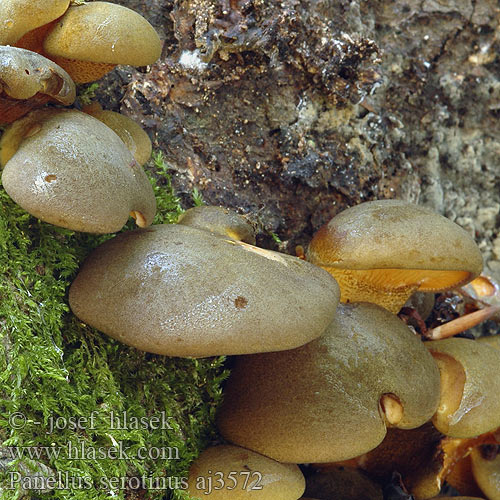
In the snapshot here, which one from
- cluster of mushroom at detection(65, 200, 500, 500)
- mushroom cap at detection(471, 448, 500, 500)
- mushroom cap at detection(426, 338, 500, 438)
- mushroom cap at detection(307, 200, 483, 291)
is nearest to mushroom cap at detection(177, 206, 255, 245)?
cluster of mushroom at detection(65, 200, 500, 500)

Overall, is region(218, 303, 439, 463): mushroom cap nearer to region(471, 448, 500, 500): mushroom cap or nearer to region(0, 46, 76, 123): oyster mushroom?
region(471, 448, 500, 500): mushroom cap

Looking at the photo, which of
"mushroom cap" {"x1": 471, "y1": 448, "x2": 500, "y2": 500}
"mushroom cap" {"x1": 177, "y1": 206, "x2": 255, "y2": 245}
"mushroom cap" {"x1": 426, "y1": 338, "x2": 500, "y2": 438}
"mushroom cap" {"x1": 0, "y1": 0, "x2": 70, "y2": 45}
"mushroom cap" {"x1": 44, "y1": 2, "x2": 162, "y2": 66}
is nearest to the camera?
"mushroom cap" {"x1": 0, "y1": 0, "x2": 70, "y2": 45}

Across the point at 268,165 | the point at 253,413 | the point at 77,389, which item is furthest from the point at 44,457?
the point at 268,165

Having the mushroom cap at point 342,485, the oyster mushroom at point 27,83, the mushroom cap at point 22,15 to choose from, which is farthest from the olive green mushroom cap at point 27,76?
the mushroom cap at point 342,485

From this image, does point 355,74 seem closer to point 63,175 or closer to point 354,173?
point 354,173

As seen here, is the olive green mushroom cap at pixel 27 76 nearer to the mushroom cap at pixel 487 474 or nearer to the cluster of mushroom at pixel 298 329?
the cluster of mushroom at pixel 298 329

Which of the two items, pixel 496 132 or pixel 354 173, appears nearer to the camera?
pixel 354 173
